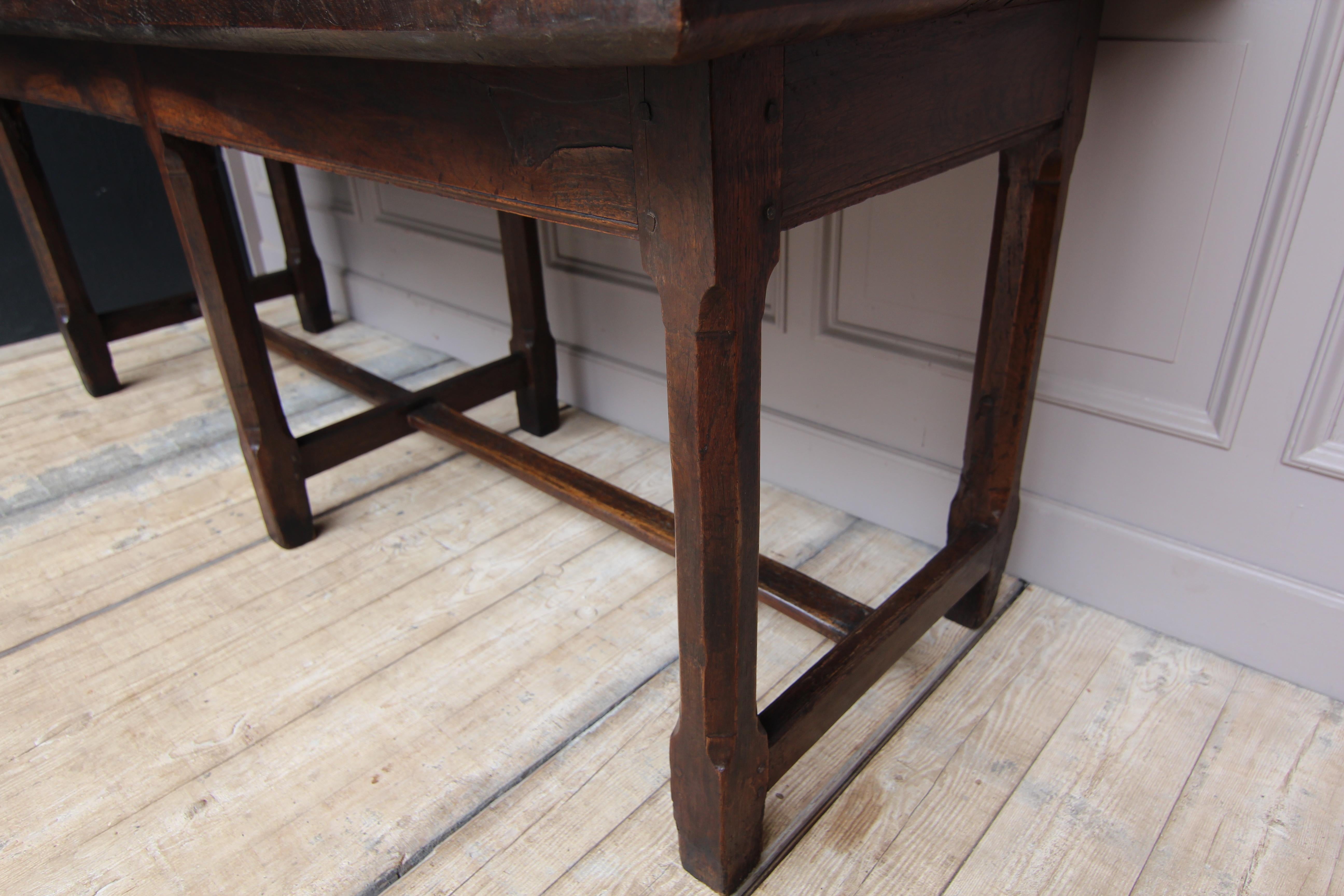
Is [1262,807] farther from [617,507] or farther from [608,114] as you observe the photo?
[608,114]

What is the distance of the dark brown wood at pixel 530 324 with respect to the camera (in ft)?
5.04

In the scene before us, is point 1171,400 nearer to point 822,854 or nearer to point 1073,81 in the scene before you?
point 1073,81

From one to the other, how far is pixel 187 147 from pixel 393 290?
1.07 m

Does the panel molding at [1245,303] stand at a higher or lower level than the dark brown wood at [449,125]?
lower

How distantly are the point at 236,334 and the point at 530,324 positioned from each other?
0.53 meters

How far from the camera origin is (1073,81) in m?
0.89

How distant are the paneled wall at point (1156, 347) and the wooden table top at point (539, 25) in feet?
1.15

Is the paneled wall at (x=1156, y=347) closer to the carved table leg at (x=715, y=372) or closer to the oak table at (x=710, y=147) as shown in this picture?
the oak table at (x=710, y=147)

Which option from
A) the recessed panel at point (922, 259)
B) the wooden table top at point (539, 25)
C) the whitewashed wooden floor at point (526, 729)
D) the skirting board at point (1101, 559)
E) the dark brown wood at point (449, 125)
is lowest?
the whitewashed wooden floor at point (526, 729)

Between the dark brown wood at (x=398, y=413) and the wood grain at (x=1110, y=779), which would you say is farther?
the dark brown wood at (x=398, y=413)

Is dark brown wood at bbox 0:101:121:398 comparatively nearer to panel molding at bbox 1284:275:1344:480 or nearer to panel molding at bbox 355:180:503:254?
panel molding at bbox 355:180:503:254

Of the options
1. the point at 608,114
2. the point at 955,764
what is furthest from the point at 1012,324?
the point at 608,114

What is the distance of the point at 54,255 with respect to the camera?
186cm

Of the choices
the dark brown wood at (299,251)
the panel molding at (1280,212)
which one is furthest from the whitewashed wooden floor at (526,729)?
the dark brown wood at (299,251)
